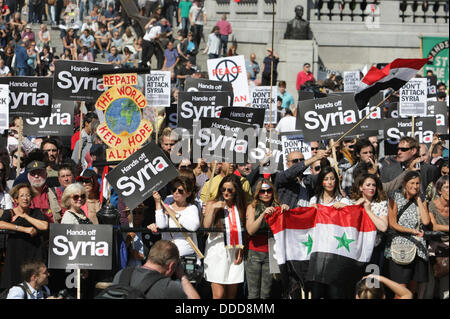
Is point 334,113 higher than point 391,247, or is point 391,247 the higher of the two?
point 334,113

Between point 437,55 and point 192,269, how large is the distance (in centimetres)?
1851

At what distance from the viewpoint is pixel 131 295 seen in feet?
28.9

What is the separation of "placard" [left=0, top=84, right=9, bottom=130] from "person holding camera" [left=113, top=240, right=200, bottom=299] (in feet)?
19.2

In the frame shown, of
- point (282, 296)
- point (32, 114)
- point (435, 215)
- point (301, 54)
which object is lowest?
point (282, 296)

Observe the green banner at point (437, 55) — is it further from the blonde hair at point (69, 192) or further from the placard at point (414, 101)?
the blonde hair at point (69, 192)

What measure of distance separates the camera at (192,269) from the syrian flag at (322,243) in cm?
82

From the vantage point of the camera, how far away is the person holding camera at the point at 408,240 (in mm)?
11133

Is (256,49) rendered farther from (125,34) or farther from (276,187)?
(276,187)

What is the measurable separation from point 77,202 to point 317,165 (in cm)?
365

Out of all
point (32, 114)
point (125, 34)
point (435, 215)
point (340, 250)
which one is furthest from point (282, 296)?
point (125, 34)

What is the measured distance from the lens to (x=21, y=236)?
1111 cm

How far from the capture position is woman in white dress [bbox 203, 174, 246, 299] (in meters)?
11.3

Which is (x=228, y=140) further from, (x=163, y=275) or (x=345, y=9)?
(x=345, y=9)

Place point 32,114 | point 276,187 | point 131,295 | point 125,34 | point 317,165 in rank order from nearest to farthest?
point 131,295 < point 276,187 < point 317,165 < point 32,114 < point 125,34
